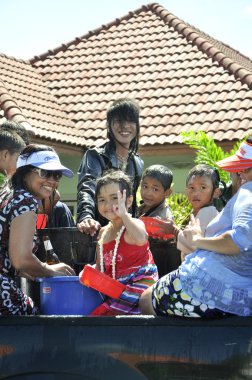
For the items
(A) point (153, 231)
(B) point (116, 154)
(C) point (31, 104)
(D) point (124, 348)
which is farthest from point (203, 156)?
(C) point (31, 104)

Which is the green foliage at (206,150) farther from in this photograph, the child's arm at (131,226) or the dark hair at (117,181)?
the child's arm at (131,226)

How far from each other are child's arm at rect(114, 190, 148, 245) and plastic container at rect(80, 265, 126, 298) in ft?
0.83

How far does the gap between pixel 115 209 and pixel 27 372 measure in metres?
1.05

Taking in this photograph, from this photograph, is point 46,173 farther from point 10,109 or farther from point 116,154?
point 10,109

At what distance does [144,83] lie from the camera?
50.9ft

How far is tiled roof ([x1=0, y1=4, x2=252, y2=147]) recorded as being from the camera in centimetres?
1411

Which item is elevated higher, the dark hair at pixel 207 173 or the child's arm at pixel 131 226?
the dark hair at pixel 207 173

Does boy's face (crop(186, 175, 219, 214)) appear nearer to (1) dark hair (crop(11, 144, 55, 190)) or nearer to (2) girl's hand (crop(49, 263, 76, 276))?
(2) girl's hand (crop(49, 263, 76, 276))

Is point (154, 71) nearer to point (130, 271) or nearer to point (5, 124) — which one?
point (5, 124)

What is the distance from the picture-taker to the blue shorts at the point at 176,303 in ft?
10.5

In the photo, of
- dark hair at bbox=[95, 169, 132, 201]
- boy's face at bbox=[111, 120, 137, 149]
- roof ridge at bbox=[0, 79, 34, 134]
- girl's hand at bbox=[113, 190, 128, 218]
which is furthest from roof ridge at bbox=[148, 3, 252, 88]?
girl's hand at bbox=[113, 190, 128, 218]

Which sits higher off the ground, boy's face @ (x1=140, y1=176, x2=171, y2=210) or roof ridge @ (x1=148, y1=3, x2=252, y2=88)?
roof ridge @ (x1=148, y1=3, x2=252, y2=88)

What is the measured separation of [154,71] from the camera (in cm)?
1577

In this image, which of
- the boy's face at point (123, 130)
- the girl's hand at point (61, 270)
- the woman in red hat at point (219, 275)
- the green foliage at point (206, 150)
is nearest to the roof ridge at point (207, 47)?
the green foliage at point (206, 150)
